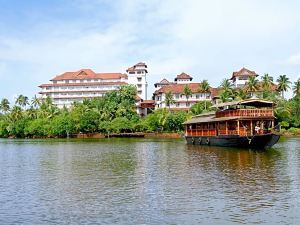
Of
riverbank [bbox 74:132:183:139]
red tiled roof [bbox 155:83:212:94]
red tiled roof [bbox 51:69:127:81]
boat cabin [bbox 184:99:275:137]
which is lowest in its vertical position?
riverbank [bbox 74:132:183:139]

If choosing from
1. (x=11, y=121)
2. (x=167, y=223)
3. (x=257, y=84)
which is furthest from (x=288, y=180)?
(x=11, y=121)

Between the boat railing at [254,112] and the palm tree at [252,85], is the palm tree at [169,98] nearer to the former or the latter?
the palm tree at [252,85]

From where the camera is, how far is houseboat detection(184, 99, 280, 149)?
132 feet

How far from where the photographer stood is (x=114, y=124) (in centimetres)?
9119

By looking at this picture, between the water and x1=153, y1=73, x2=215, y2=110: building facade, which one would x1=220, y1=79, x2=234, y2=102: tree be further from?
the water

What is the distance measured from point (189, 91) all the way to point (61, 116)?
3138 centimetres

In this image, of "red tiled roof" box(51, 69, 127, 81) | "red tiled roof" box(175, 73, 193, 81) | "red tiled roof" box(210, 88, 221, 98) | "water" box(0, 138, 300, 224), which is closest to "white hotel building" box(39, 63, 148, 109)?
"red tiled roof" box(51, 69, 127, 81)

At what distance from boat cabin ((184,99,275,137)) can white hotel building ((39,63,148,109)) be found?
75947 mm

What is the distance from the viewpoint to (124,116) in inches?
3858

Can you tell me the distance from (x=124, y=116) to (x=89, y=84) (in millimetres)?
29860

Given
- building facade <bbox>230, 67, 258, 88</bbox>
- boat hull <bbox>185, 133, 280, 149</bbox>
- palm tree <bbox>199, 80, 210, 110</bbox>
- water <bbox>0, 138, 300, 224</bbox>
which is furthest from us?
building facade <bbox>230, 67, 258, 88</bbox>

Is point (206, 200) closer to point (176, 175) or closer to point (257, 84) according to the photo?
point (176, 175)

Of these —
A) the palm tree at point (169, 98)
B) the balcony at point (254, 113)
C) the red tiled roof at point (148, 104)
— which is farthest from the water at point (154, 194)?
the red tiled roof at point (148, 104)

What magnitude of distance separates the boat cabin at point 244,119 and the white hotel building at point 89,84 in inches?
2990
